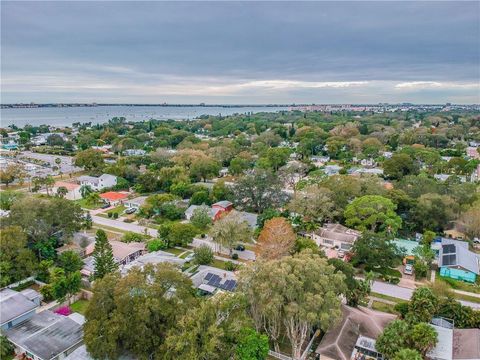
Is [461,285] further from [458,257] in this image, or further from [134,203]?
[134,203]

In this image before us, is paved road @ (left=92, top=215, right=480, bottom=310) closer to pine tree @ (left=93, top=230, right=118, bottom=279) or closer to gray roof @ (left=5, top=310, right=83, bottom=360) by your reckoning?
pine tree @ (left=93, top=230, right=118, bottom=279)

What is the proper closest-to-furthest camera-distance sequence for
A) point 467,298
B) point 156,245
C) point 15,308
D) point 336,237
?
point 15,308, point 467,298, point 156,245, point 336,237

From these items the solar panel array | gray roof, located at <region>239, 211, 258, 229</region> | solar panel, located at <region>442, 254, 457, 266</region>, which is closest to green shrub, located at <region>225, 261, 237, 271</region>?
the solar panel array

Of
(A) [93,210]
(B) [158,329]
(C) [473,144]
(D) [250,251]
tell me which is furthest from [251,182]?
(C) [473,144]

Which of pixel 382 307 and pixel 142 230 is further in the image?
pixel 142 230

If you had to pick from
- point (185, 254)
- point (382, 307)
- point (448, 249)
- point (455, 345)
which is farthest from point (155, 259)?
point (448, 249)

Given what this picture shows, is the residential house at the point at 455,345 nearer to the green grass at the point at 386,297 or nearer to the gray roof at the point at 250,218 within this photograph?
the green grass at the point at 386,297

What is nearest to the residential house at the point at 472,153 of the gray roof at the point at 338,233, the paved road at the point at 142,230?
the gray roof at the point at 338,233
